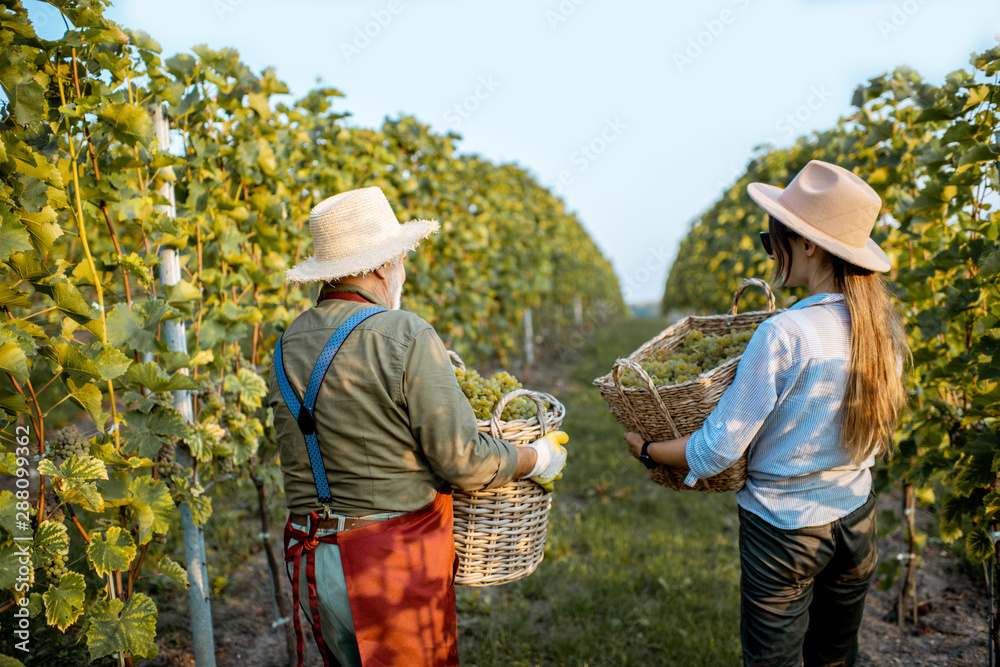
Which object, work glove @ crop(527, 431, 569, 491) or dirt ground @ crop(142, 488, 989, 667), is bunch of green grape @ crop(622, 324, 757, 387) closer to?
work glove @ crop(527, 431, 569, 491)

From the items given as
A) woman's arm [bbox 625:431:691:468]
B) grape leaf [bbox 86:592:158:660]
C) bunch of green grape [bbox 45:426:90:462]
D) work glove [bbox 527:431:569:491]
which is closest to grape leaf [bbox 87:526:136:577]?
grape leaf [bbox 86:592:158:660]

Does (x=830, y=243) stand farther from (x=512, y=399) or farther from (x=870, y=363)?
(x=512, y=399)

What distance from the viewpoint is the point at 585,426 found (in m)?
7.11

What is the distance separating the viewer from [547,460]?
1.90 metres

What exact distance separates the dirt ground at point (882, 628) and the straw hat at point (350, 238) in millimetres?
2172

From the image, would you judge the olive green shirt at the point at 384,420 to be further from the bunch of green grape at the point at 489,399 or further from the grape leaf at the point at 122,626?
the grape leaf at the point at 122,626

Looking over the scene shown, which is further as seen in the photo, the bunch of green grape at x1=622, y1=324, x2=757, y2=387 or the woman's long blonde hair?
the bunch of green grape at x1=622, y1=324, x2=757, y2=387

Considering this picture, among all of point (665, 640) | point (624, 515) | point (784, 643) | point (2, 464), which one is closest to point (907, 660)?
Result: point (665, 640)

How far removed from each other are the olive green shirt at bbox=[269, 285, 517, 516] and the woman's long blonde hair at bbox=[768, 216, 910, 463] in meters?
1.02

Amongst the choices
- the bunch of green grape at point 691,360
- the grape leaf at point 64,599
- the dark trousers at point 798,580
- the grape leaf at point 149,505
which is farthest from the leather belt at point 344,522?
the dark trousers at point 798,580

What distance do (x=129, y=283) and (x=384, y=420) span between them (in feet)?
5.80

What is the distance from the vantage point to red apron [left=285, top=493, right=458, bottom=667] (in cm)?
167

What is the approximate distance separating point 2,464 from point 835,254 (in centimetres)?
232

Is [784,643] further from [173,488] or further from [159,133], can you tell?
[159,133]
